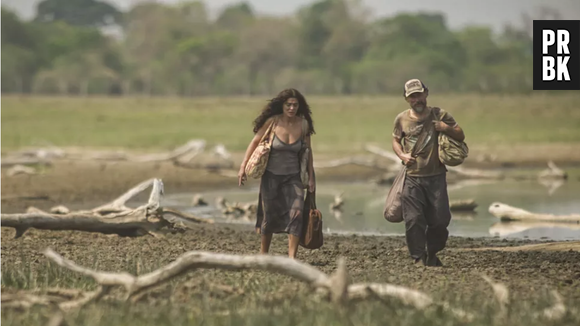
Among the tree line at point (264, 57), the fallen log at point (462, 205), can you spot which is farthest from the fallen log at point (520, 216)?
the tree line at point (264, 57)

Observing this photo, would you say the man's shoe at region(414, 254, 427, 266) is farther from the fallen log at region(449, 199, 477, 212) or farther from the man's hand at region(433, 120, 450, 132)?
the fallen log at region(449, 199, 477, 212)

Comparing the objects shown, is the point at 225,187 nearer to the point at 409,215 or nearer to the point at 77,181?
the point at 77,181

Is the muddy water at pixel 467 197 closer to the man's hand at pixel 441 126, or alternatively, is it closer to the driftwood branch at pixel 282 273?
the man's hand at pixel 441 126

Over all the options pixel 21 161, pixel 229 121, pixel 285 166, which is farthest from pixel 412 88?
pixel 229 121

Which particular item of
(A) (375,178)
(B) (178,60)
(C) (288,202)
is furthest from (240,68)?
(C) (288,202)

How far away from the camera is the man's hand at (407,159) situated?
1012cm

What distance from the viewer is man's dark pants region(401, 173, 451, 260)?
1018 cm

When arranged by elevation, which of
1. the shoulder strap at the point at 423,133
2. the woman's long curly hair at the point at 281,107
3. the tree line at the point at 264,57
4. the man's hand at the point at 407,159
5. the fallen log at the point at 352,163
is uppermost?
the tree line at the point at 264,57

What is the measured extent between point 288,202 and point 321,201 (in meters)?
8.70

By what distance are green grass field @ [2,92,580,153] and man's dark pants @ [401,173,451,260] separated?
18001mm

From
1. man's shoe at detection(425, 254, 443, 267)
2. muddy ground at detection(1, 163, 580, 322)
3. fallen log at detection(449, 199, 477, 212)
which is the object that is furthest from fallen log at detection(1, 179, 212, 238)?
fallen log at detection(449, 199, 477, 212)

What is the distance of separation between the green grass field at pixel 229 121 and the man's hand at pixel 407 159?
59.3ft

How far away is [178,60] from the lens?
296ft

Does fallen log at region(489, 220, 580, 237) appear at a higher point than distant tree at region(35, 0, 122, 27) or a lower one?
lower
